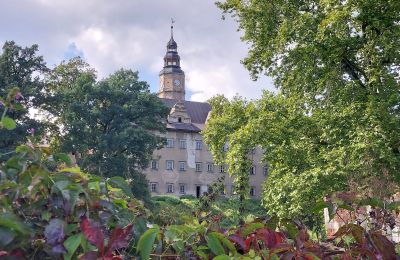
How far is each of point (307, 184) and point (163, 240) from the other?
641 inches

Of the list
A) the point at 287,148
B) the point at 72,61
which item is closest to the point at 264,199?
the point at 287,148

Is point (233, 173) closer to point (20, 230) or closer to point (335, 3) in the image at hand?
point (335, 3)

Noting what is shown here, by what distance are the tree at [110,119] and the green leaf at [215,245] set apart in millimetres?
36901

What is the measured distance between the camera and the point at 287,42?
60.6ft

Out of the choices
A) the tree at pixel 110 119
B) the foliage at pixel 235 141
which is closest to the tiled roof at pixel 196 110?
the tree at pixel 110 119

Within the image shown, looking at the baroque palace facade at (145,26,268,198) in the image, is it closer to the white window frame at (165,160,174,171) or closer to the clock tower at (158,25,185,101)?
the white window frame at (165,160,174,171)

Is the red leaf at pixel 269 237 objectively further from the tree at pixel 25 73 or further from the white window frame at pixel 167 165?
the white window frame at pixel 167 165

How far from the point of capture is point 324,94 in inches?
734

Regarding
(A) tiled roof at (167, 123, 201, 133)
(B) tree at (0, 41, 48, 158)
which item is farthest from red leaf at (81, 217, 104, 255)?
(A) tiled roof at (167, 123, 201, 133)

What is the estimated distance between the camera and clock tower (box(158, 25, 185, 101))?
299 feet

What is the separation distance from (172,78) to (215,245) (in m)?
90.8

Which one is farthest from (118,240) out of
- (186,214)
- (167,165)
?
(167,165)

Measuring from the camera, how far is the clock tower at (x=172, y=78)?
91062 millimetres

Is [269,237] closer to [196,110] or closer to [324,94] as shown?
[324,94]
